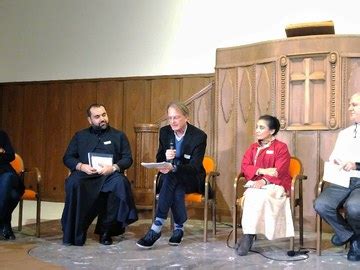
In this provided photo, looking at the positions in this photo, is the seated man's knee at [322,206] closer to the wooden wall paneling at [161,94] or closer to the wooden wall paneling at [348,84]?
the wooden wall paneling at [348,84]

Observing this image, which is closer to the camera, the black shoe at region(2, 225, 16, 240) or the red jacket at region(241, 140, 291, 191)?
the red jacket at region(241, 140, 291, 191)

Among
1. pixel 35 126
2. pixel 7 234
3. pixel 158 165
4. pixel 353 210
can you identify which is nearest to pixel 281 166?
pixel 353 210

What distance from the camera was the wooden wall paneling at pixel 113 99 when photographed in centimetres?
754

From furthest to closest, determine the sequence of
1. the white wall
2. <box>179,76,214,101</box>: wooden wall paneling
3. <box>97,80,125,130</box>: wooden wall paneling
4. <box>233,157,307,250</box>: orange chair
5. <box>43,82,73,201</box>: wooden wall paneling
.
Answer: <box>43,82,73,201</box>: wooden wall paneling → <box>97,80,125,130</box>: wooden wall paneling → <box>179,76,214,101</box>: wooden wall paneling → the white wall → <box>233,157,307,250</box>: orange chair

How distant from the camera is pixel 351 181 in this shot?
4.29 meters

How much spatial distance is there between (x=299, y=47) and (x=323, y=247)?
198cm

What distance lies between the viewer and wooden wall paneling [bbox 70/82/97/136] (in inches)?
305

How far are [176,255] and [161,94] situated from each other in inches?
134

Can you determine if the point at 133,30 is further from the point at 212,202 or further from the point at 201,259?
the point at 201,259

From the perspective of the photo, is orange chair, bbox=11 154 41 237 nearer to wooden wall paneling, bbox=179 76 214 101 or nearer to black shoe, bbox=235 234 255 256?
black shoe, bbox=235 234 255 256

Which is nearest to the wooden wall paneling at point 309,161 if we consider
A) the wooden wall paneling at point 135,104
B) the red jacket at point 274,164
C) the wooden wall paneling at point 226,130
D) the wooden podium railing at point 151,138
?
the wooden wall paneling at point 226,130

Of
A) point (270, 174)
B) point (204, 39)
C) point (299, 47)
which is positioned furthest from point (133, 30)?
point (270, 174)

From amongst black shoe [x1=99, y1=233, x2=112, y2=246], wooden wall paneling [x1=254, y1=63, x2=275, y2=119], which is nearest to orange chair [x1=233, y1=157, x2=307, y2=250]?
wooden wall paneling [x1=254, y1=63, x2=275, y2=119]

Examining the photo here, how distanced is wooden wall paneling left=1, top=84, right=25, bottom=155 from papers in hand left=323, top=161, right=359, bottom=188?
524 centimetres
